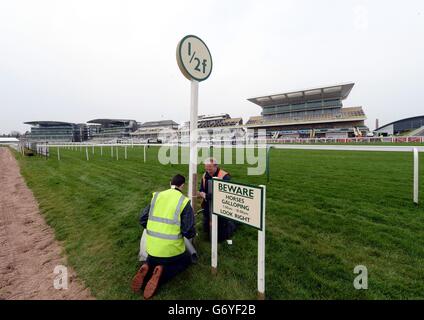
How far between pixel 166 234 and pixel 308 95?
71.8 meters

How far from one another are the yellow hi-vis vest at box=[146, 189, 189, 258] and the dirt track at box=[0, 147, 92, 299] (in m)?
0.97

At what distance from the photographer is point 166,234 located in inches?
100

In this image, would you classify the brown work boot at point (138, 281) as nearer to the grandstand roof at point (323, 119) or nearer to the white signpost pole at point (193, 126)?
the white signpost pole at point (193, 126)

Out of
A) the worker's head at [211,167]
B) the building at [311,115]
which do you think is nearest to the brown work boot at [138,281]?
the worker's head at [211,167]

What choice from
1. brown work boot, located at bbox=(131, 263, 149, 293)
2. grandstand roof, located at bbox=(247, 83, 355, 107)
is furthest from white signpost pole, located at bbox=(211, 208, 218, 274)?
grandstand roof, located at bbox=(247, 83, 355, 107)

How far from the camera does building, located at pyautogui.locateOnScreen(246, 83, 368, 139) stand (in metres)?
56.4

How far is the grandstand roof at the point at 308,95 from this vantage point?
199ft

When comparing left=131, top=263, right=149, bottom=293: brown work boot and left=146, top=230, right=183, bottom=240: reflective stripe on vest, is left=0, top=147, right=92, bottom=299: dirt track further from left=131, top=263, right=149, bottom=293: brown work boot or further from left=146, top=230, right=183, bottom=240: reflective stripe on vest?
left=146, top=230, right=183, bottom=240: reflective stripe on vest

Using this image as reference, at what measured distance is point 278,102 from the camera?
235 feet

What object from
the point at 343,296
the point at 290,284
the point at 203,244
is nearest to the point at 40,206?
the point at 203,244

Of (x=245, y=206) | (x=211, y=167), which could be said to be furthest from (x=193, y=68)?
(x=245, y=206)

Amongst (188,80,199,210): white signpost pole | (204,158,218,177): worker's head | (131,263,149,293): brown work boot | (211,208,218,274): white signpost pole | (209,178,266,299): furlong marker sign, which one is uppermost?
(188,80,199,210): white signpost pole

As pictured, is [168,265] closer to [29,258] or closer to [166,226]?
[166,226]
